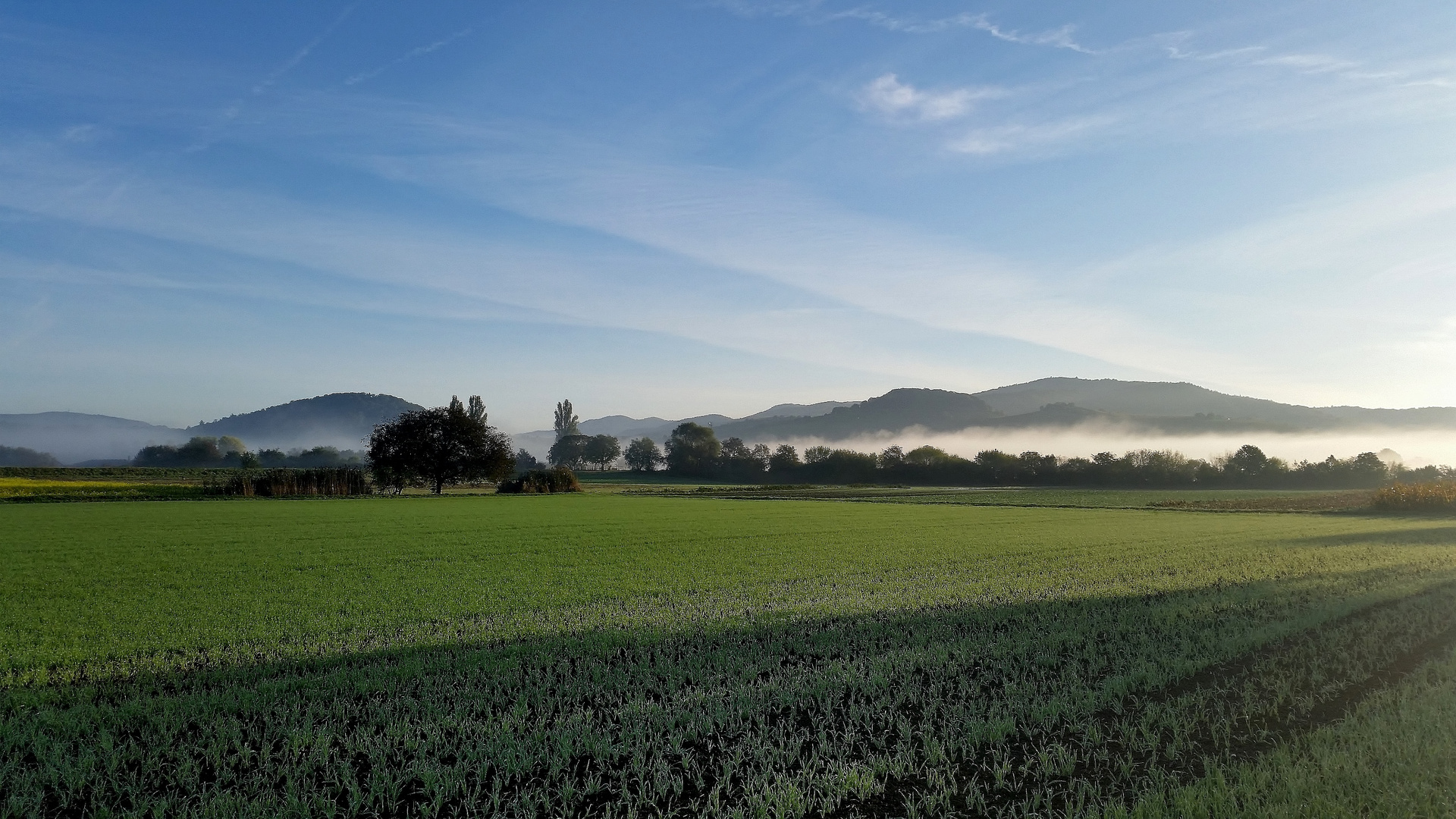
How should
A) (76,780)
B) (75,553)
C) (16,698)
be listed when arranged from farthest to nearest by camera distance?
(75,553), (16,698), (76,780)

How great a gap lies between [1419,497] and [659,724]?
179 feet

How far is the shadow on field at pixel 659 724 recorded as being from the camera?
5.20 metres

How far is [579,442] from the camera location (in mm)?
166250

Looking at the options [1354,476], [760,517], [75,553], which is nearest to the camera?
[75,553]

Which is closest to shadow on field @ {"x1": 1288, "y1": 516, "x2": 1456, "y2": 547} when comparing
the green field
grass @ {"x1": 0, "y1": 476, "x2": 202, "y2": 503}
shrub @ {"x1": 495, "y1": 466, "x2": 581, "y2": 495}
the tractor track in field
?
the green field

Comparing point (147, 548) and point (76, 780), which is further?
point (147, 548)

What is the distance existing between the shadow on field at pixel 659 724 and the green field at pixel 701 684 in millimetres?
34

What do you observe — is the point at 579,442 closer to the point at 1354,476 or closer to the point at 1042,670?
the point at 1354,476

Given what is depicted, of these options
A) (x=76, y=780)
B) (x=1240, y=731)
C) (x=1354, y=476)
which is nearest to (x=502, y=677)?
(x=76, y=780)

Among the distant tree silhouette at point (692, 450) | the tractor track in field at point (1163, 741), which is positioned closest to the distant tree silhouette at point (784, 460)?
the distant tree silhouette at point (692, 450)

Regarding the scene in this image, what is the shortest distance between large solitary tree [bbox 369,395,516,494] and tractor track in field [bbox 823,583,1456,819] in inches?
2816

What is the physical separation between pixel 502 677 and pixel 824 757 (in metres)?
3.76

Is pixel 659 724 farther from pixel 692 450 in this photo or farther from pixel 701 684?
pixel 692 450

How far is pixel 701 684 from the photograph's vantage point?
25.5 feet
